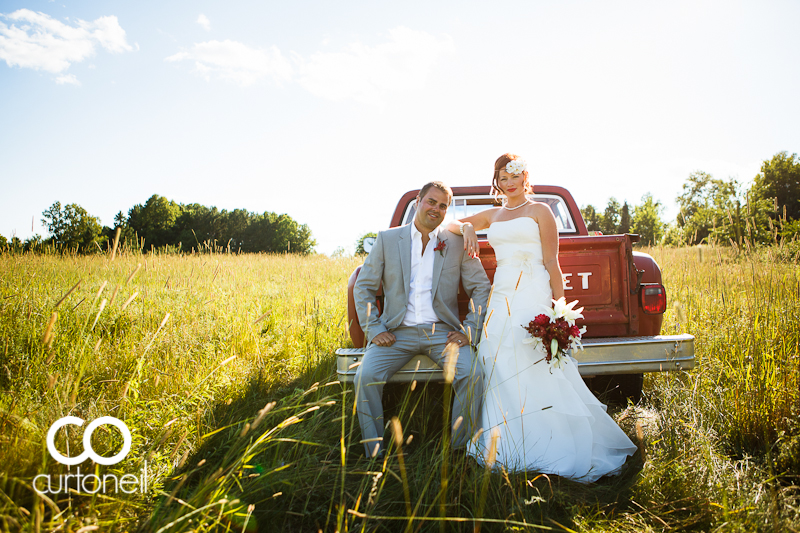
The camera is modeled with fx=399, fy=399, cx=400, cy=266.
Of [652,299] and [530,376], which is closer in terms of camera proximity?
[530,376]

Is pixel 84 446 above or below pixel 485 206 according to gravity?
below

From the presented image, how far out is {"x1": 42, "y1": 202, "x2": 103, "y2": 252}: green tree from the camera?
242 inches

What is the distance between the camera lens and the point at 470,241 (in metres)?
2.94

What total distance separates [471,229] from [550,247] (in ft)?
1.89

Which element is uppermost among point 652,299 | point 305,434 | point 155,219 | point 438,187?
point 155,219

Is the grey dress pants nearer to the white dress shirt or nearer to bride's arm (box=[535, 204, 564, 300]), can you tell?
the white dress shirt

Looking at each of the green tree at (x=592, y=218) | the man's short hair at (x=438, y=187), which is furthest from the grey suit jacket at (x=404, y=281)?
the green tree at (x=592, y=218)

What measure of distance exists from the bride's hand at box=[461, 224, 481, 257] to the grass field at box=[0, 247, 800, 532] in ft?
3.34

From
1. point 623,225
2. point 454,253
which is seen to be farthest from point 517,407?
point 623,225

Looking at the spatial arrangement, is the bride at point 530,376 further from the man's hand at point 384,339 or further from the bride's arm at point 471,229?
the man's hand at point 384,339

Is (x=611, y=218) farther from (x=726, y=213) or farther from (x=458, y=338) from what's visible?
(x=458, y=338)

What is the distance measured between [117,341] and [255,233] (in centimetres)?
5363

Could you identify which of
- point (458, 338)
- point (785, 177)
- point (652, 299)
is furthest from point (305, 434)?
point (785, 177)

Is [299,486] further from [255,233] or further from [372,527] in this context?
[255,233]
